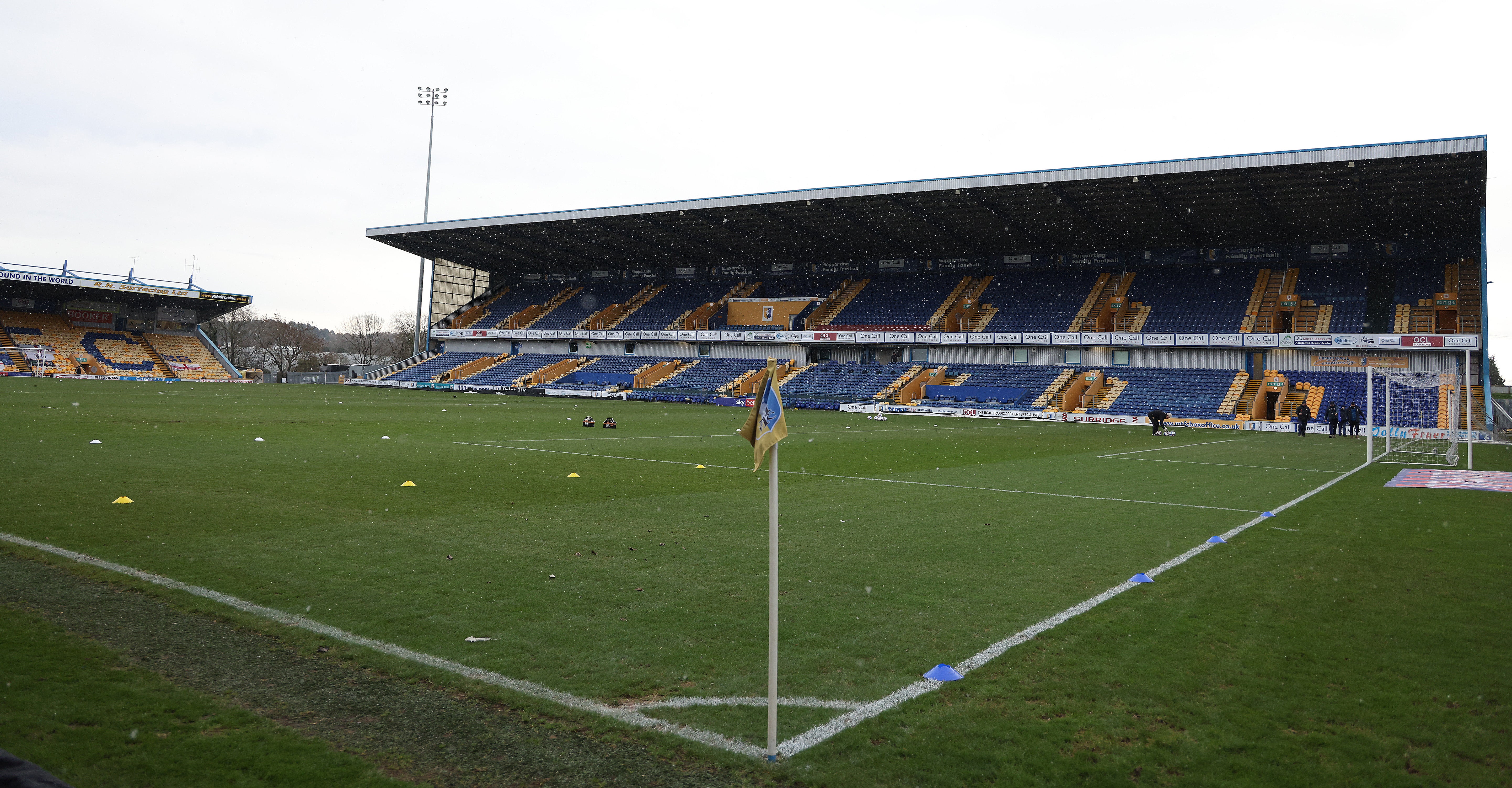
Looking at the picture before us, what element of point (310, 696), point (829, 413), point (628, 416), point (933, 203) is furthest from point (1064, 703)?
point (933, 203)

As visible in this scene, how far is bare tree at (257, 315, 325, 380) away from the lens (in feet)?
344

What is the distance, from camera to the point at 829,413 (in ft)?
139

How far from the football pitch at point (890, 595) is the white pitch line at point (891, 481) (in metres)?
0.12

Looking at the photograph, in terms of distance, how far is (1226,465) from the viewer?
18406 millimetres

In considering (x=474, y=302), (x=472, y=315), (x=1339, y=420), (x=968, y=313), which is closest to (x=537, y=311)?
(x=472, y=315)

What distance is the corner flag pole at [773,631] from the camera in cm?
361

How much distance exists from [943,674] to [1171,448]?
22179 mm

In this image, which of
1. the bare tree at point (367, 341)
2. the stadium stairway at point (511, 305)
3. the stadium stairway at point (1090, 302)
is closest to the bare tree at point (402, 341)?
the bare tree at point (367, 341)

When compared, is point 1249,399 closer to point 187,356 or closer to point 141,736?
point 141,736

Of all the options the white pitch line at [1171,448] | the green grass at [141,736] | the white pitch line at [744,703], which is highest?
the white pitch line at [1171,448]

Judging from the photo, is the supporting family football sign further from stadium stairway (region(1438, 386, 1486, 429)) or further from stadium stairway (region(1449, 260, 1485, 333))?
stadium stairway (region(1449, 260, 1485, 333))

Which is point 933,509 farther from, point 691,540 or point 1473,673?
point 1473,673

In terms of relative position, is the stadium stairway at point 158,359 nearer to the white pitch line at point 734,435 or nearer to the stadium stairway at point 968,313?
the white pitch line at point 734,435

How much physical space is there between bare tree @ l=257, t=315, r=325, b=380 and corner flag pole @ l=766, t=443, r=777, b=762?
111 metres
